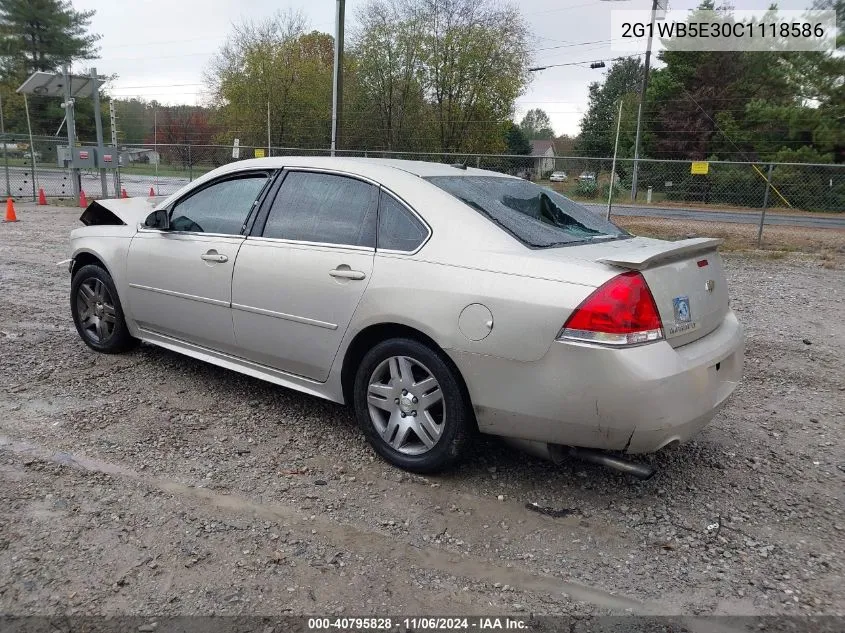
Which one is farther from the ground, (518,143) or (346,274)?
(518,143)

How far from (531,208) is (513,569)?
77.5 inches

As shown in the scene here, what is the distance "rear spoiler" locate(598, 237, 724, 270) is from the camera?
2895 millimetres

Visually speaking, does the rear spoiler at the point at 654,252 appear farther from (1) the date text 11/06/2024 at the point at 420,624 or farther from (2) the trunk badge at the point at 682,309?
(1) the date text 11/06/2024 at the point at 420,624

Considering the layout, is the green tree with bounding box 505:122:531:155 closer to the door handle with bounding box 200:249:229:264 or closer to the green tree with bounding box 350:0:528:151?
the green tree with bounding box 350:0:528:151

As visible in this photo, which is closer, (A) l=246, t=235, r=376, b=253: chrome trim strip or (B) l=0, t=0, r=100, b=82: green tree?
(A) l=246, t=235, r=376, b=253: chrome trim strip

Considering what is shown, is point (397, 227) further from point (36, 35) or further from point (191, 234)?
point (36, 35)

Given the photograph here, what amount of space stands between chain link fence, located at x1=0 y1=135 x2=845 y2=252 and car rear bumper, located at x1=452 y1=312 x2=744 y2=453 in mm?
12231

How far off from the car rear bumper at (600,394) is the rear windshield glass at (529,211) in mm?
666

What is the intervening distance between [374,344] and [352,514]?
2.93 ft

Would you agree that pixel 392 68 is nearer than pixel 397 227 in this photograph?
No

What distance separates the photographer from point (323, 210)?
3.87m

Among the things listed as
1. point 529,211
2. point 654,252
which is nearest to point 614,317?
point 654,252

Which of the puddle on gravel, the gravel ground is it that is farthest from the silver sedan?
the puddle on gravel

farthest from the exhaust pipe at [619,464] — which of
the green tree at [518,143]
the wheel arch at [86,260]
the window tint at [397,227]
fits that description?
the green tree at [518,143]
